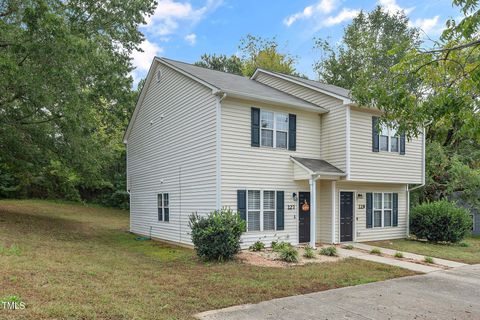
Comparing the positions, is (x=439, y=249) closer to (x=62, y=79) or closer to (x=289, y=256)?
(x=289, y=256)

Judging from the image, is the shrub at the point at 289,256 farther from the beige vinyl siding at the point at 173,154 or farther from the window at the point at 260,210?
the beige vinyl siding at the point at 173,154

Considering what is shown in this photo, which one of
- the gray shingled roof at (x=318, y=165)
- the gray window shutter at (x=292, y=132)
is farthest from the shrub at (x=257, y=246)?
the gray window shutter at (x=292, y=132)

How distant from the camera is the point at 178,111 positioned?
14219 mm

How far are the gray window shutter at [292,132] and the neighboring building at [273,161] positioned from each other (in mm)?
36

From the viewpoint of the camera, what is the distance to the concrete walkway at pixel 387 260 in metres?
9.91

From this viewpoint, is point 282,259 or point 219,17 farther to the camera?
point 219,17

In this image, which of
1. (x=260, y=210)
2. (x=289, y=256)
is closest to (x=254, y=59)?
(x=260, y=210)

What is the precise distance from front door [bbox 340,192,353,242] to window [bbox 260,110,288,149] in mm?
3346

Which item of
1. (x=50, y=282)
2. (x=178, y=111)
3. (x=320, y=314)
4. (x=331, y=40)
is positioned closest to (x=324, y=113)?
(x=178, y=111)

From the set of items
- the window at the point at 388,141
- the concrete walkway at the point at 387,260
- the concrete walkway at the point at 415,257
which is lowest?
the concrete walkway at the point at 415,257

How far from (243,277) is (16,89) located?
37.0ft

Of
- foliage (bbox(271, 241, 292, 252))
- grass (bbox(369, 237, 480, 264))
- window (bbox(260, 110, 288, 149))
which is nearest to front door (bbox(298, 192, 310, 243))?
foliage (bbox(271, 241, 292, 252))

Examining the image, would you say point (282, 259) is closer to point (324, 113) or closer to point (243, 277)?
point (243, 277)

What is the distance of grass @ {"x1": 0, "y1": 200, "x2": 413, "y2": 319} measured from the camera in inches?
219
